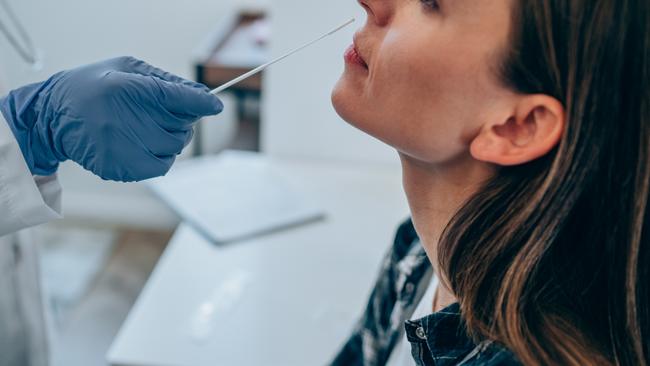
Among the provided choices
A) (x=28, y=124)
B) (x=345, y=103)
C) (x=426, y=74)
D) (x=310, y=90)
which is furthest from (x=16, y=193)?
(x=310, y=90)

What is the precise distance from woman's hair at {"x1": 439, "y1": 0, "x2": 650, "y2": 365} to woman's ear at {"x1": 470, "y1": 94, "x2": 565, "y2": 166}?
13 mm

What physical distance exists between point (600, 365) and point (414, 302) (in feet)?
1.25

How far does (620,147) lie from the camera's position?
29.9 inches

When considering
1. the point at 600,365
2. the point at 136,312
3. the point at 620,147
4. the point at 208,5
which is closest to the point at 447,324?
the point at 600,365

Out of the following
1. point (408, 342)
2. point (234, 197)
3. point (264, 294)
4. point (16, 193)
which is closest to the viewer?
point (16, 193)

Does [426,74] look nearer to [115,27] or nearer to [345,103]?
[345,103]

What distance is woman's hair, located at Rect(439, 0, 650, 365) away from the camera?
0.72 m

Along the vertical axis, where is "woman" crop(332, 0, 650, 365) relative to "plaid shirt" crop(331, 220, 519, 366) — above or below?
above

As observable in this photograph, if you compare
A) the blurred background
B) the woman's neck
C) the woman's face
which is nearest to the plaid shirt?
the woman's neck

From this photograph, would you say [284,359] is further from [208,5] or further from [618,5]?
[208,5]

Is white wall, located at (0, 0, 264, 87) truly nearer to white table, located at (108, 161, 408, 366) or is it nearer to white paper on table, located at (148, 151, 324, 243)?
white paper on table, located at (148, 151, 324, 243)

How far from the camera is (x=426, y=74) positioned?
0.84 metres

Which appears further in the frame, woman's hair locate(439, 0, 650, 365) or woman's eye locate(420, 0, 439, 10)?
woman's eye locate(420, 0, 439, 10)

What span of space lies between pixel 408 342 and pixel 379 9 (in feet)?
1.60
